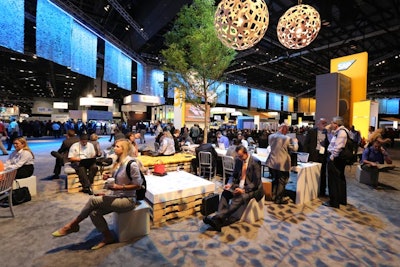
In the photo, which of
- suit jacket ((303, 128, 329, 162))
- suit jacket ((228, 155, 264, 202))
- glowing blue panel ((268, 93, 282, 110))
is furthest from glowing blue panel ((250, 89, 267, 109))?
suit jacket ((228, 155, 264, 202))

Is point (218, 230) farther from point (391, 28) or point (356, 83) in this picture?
point (391, 28)

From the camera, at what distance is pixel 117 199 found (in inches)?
102

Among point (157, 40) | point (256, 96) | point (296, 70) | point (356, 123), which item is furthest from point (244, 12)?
point (256, 96)

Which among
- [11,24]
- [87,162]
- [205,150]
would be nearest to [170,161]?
[205,150]

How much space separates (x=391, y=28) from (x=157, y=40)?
12974 mm

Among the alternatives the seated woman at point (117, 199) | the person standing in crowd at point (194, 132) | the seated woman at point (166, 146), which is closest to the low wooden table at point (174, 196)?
the seated woman at point (117, 199)

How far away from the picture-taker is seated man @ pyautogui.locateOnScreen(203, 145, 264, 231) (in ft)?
10.2

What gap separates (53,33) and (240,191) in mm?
8034

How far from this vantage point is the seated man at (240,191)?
10.2 feet

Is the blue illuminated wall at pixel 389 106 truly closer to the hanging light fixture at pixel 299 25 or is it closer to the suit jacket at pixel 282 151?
the hanging light fixture at pixel 299 25

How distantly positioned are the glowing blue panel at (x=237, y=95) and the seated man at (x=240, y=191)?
1847 cm

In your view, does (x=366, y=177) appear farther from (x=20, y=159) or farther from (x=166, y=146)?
(x=20, y=159)

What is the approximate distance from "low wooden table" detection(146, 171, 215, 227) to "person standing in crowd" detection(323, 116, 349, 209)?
7.50ft

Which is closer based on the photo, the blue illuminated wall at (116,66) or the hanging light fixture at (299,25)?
the hanging light fixture at (299,25)
